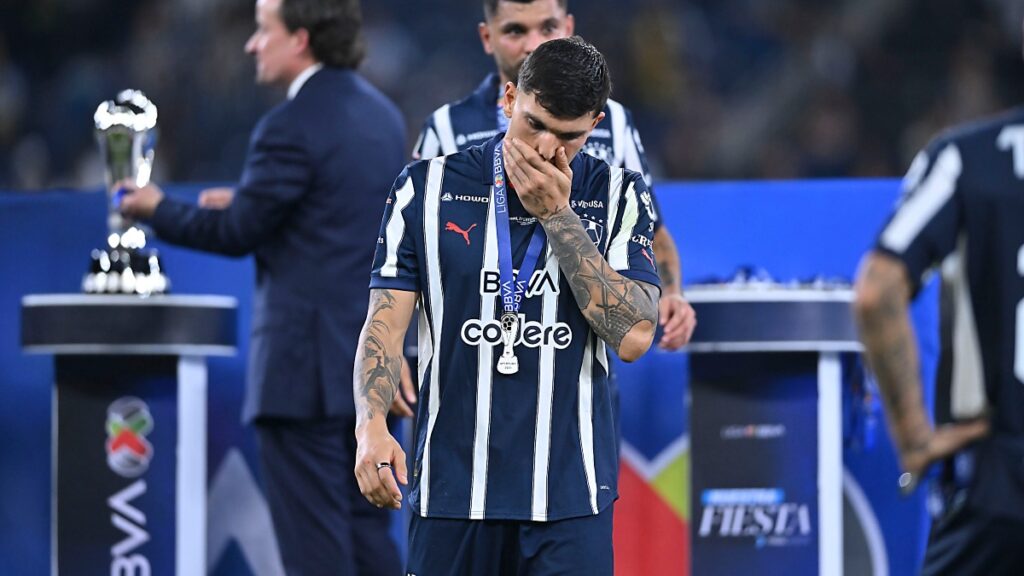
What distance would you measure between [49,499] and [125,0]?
501 cm

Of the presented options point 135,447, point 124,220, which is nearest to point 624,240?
point 124,220

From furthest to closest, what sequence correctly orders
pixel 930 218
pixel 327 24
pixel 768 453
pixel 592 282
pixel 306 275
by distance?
1. pixel 768 453
2. pixel 327 24
3. pixel 306 275
4. pixel 592 282
5. pixel 930 218

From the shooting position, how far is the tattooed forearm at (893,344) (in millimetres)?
2215

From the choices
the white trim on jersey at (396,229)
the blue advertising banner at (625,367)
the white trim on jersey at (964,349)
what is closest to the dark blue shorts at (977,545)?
the white trim on jersey at (964,349)

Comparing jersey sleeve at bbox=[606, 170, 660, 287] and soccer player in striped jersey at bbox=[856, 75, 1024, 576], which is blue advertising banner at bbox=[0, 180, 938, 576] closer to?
jersey sleeve at bbox=[606, 170, 660, 287]

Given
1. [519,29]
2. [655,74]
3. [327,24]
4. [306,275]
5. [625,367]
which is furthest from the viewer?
[655,74]

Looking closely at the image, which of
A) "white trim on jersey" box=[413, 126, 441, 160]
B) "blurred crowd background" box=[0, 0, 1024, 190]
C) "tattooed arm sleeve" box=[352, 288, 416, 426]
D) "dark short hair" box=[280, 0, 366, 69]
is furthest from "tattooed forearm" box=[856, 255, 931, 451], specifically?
"blurred crowd background" box=[0, 0, 1024, 190]

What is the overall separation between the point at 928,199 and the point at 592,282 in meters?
0.70

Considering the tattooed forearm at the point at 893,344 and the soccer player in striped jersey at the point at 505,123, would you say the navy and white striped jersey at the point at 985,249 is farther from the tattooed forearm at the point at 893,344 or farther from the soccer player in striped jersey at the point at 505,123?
the soccer player in striped jersey at the point at 505,123

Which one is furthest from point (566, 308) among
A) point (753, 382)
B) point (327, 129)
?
point (753, 382)

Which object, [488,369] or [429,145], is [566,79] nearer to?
[488,369]

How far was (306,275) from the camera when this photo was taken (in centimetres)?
427

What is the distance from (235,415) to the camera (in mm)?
5289

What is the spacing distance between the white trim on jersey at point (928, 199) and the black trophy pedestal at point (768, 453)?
2.43 m
